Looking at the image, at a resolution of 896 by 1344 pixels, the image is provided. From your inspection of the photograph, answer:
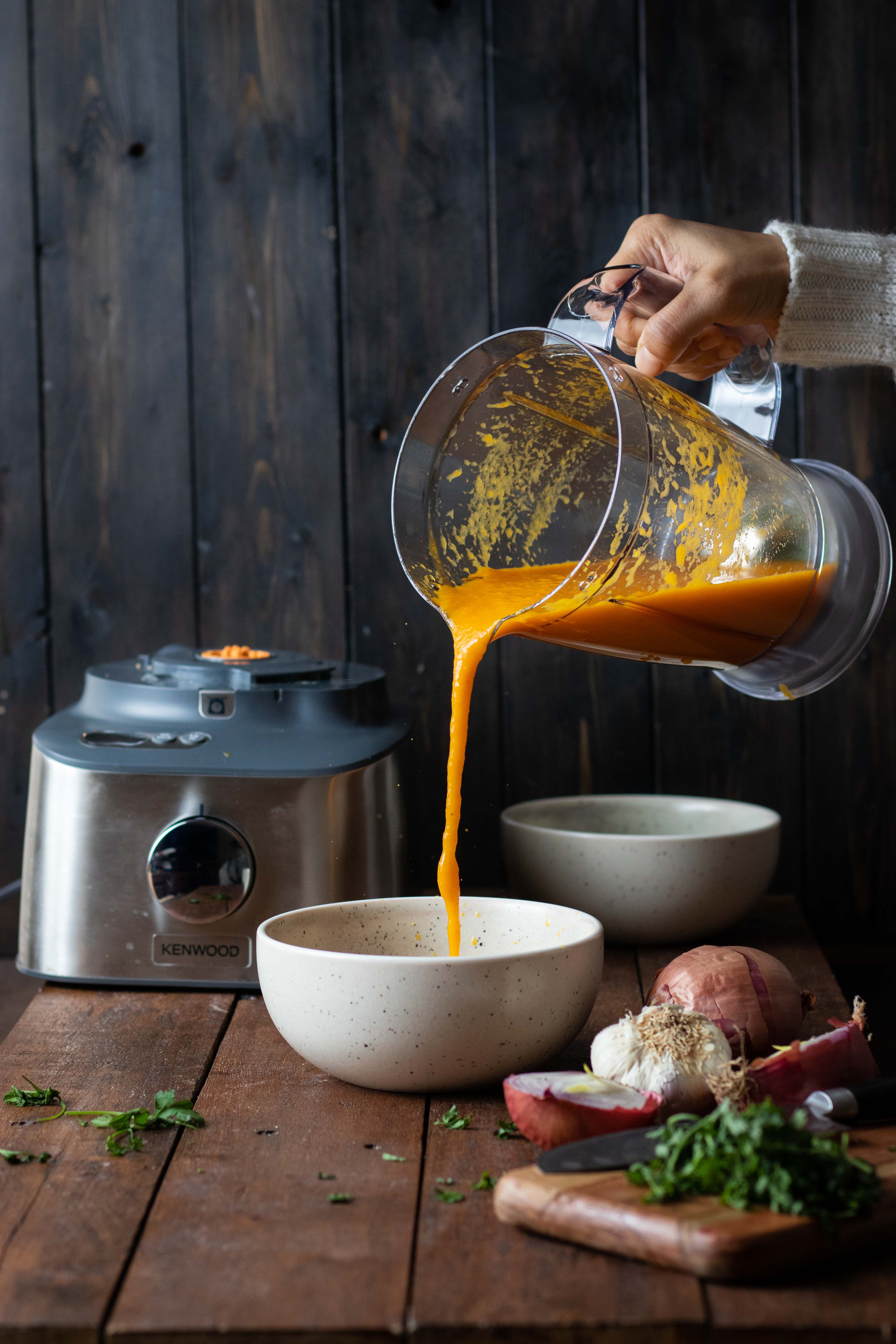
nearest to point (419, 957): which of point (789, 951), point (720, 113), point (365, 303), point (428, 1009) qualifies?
point (428, 1009)

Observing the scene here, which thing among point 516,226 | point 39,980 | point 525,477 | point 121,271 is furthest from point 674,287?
point 39,980

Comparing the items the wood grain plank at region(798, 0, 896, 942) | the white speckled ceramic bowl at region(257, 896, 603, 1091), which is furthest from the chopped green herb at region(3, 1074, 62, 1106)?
the wood grain plank at region(798, 0, 896, 942)

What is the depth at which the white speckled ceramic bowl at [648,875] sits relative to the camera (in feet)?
3.71

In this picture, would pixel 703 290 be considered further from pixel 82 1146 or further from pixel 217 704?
pixel 82 1146

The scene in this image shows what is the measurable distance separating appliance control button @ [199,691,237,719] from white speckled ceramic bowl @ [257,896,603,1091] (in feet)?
1.04

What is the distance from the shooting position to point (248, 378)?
1.45m

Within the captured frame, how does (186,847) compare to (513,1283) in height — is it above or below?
above

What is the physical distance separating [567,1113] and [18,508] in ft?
3.46

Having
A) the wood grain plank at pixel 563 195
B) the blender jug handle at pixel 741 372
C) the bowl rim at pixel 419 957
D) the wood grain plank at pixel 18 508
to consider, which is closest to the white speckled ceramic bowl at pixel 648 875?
the bowl rim at pixel 419 957

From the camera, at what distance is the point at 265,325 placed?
1443 millimetres

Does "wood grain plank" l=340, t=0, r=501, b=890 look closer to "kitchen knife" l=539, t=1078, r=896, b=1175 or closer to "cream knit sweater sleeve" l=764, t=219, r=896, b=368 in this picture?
"cream knit sweater sleeve" l=764, t=219, r=896, b=368

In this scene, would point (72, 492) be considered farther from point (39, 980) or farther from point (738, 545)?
point (738, 545)

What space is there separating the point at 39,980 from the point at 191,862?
475 mm

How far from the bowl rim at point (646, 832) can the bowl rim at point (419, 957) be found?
0.19 meters
